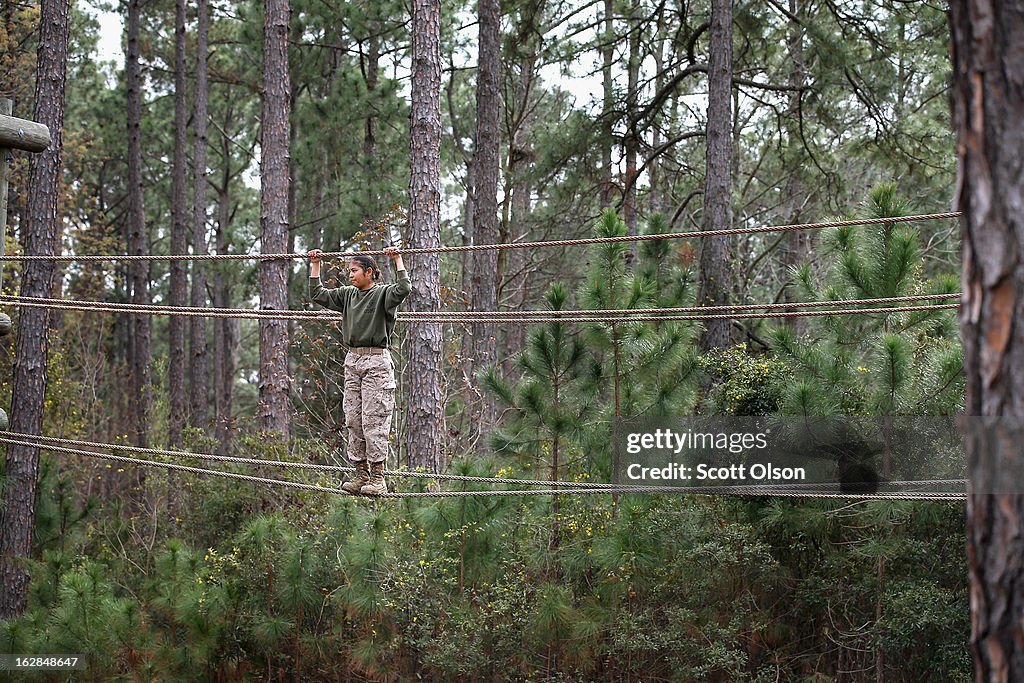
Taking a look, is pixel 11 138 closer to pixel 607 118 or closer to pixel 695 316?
pixel 695 316

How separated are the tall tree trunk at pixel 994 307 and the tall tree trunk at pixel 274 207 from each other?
8.55 m

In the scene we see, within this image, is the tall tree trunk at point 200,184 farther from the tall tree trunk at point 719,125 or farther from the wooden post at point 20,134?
the wooden post at point 20,134

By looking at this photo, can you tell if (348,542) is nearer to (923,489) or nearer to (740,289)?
(923,489)

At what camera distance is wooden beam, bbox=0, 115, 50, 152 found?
442cm

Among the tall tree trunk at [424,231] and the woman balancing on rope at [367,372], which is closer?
the woman balancing on rope at [367,372]

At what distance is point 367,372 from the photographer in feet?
15.7

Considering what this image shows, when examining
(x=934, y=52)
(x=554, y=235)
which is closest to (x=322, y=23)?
(x=554, y=235)

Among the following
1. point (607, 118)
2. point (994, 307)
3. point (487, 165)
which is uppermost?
point (607, 118)

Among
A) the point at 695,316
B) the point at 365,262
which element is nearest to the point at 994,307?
the point at 695,316

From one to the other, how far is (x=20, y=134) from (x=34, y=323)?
361 centimetres

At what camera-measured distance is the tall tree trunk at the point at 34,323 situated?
7.55 metres

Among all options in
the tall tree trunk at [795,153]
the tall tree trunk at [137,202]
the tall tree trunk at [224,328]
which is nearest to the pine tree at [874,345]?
the tall tree trunk at [795,153]

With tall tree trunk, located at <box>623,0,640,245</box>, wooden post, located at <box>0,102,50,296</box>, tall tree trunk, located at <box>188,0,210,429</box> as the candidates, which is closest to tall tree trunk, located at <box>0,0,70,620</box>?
wooden post, located at <box>0,102,50,296</box>

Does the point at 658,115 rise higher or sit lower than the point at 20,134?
higher
